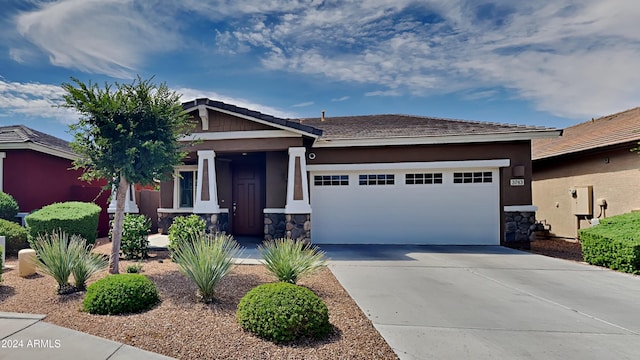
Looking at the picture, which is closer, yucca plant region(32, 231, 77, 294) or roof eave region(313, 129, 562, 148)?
yucca plant region(32, 231, 77, 294)

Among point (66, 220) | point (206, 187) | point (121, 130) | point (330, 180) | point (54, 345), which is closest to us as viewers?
point (54, 345)

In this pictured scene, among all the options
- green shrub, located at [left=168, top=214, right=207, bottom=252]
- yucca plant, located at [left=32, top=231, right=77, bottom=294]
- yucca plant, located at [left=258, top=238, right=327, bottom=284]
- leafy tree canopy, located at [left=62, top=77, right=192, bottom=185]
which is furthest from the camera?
green shrub, located at [left=168, top=214, right=207, bottom=252]

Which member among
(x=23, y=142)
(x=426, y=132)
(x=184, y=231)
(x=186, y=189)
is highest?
(x=426, y=132)

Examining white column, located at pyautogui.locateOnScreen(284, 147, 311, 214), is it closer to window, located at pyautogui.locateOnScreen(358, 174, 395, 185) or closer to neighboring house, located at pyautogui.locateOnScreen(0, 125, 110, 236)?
window, located at pyautogui.locateOnScreen(358, 174, 395, 185)

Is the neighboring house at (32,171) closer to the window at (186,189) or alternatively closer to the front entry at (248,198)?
the window at (186,189)

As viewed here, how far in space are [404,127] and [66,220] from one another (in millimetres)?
10044

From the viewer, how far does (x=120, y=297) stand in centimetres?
410

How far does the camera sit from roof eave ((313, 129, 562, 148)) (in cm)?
962

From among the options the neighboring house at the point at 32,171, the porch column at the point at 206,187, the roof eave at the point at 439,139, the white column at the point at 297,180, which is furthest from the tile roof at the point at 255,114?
the neighboring house at the point at 32,171

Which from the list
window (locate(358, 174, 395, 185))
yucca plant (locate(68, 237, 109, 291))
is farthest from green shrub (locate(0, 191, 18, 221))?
window (locate(358, 174, 395, 185))

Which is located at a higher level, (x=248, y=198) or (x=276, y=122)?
(x=276, y=122)

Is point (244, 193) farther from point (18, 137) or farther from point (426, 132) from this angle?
point (18, 137)

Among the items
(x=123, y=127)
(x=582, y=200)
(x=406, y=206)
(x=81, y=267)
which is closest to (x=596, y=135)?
(x=582, y=200)

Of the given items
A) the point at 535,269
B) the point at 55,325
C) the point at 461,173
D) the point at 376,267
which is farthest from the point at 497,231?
the point at 55,325
